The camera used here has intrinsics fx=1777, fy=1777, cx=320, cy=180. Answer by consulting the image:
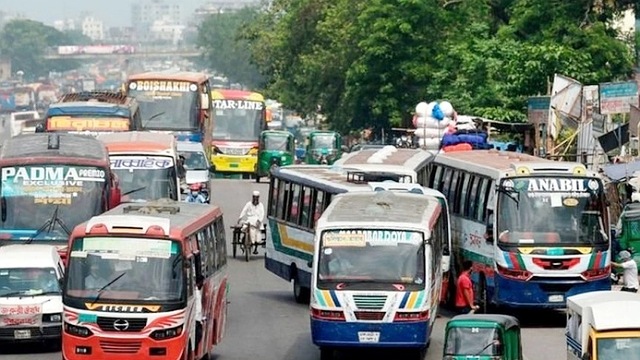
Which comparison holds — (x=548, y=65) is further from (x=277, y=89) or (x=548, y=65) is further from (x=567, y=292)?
(x=277, y=89)

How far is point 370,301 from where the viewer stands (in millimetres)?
25281

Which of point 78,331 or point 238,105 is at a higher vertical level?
point 78,331

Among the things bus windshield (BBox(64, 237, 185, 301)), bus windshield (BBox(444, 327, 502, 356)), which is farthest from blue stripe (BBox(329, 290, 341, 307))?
bus windshield (BBox(64, 237, 185, 301))

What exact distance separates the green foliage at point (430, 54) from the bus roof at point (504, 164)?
69.4ft

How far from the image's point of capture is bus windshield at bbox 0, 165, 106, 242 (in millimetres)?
31172

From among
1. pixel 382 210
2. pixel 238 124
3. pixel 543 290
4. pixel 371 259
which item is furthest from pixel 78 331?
pixel 238 124

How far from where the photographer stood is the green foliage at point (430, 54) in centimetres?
5784

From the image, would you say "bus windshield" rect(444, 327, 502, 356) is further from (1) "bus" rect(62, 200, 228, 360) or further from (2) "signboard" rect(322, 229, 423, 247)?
(1) "bus" rect(62, 200, 228, 360)

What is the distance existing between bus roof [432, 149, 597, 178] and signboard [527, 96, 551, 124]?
1414 centimetres

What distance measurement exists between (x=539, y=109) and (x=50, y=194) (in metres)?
22.4

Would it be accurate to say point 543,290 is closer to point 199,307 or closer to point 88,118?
point 199,307

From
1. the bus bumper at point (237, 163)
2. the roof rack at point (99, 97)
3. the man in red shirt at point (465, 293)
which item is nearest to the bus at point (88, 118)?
the roof rack at point (99, 97)

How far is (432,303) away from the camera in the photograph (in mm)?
26062

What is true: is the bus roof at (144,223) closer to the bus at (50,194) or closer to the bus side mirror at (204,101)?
the bus at (50,194)
